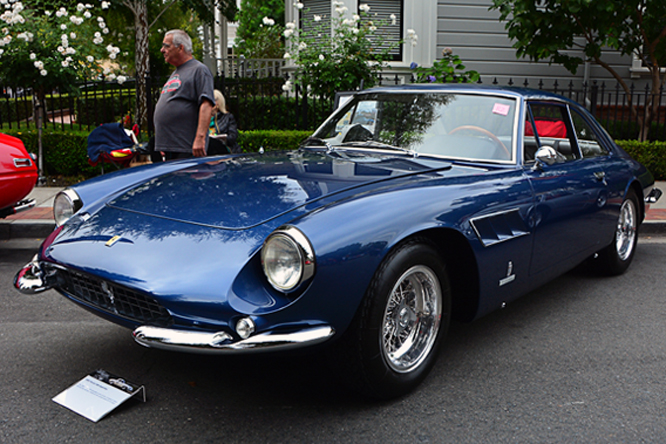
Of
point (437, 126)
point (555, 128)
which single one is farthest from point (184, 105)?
point (555, 128)

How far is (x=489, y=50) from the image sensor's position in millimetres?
13102

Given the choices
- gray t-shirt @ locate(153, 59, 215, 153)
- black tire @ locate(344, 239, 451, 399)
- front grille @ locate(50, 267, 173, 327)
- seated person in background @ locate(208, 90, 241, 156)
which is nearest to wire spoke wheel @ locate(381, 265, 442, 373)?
black tire @ locate(344, 239, 451, 399)

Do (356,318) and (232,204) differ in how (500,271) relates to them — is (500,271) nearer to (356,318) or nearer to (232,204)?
(356,318)

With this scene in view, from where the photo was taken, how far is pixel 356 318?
2572 millimetres

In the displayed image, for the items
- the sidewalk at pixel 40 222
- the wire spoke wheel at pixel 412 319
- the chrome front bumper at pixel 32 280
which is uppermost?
the chrome front bumper at pixel 32 280

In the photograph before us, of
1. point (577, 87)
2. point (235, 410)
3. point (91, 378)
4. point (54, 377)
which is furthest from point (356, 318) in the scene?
point (577, 87)

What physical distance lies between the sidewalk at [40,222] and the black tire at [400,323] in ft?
15.5

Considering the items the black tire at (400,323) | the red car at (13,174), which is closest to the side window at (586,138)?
the black tire at (400,323)

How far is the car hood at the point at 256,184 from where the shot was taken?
2799mm

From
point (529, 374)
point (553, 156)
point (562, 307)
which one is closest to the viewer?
point (529, 374)

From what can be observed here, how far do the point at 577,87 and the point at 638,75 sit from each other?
1345mm

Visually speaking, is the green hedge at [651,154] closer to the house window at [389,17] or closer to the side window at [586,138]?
the house window at [389,17]

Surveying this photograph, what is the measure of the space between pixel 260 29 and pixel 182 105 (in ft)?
79.4

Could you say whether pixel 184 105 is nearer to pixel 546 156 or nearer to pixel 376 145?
pixel 376 145
